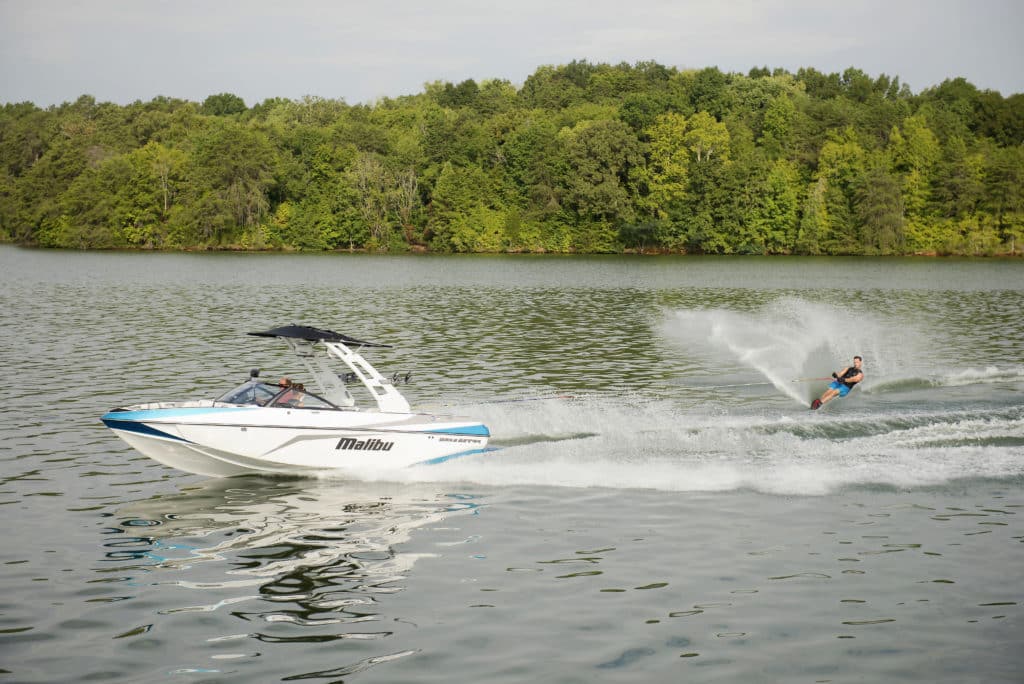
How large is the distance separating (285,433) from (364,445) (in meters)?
1.71

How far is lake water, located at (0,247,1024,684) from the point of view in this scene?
43.6 ft

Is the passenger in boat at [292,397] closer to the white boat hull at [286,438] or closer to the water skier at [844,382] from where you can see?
the white boat hull at [286,438]

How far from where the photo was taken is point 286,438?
2188cm

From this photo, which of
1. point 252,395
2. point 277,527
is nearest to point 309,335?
point 252,395

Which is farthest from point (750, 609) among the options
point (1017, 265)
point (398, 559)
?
point (1017, 265)

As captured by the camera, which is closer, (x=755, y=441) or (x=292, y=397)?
(x=292, y=397)

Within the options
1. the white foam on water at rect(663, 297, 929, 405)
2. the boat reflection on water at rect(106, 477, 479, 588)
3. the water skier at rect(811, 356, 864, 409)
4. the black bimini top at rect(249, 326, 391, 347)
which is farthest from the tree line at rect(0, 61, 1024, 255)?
the boat reflection on water at rect(106, 477, 479, 588)

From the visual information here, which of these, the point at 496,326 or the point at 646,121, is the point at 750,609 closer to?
the point at 496,326

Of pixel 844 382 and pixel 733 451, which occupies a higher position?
pixel 844 382

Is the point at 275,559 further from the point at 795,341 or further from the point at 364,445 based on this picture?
the point at 795,341

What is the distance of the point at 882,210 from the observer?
143 metres

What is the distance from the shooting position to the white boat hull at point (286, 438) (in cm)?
2156

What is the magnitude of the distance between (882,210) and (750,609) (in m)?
139

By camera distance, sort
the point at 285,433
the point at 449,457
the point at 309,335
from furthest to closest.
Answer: the point at 309,335 → the point at 449,457 → the point at 285,433
